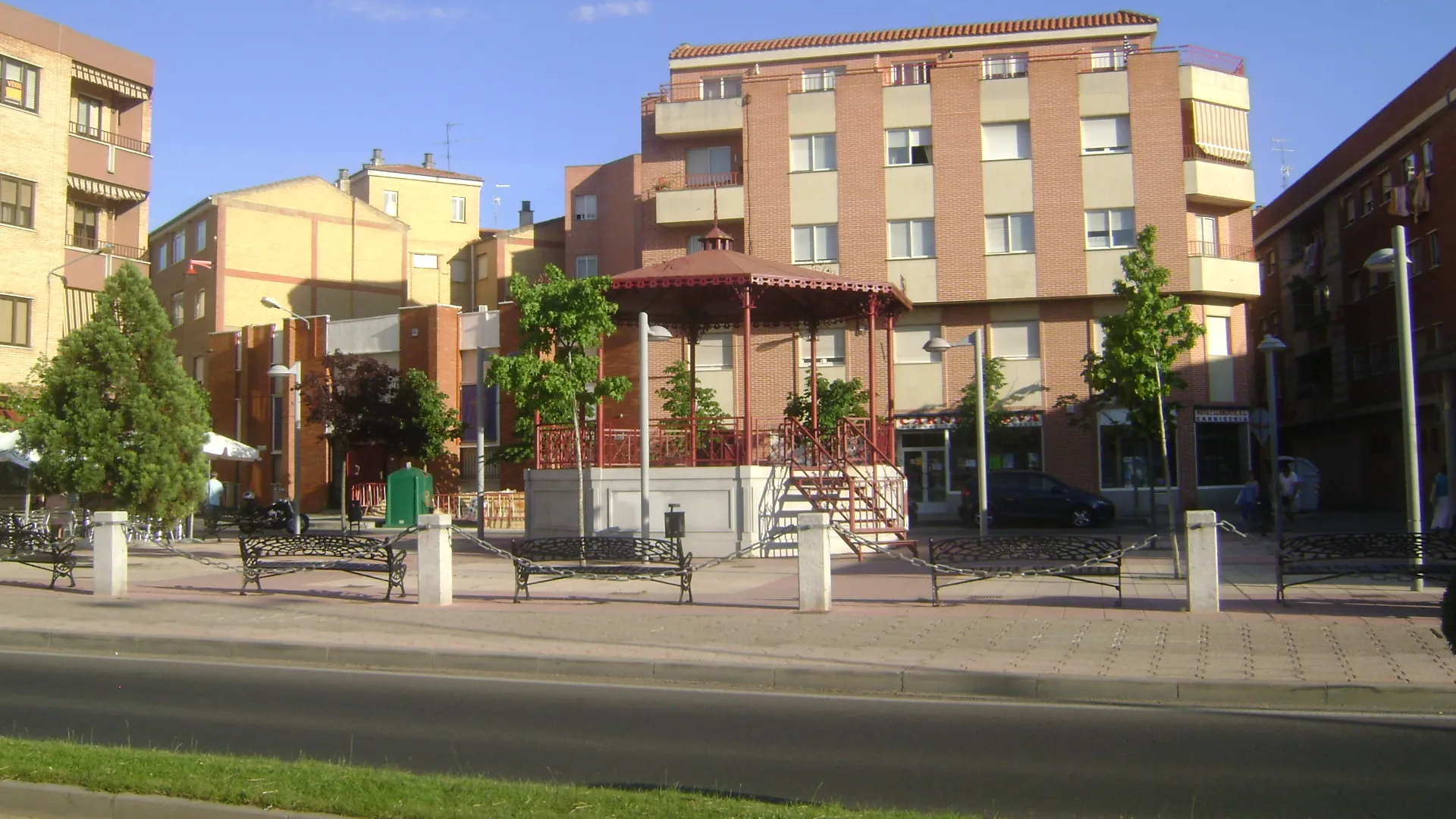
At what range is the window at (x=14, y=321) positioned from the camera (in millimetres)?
32125

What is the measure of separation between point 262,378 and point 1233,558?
38.8 meters

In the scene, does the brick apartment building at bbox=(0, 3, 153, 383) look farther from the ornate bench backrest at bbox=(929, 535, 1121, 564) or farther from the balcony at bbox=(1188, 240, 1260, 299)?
the balcony at bbox=(1188, 240, 1260, 299)

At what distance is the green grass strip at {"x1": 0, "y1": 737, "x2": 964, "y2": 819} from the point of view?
17.7 ft

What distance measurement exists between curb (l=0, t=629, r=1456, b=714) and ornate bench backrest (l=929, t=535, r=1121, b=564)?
15.5 feet

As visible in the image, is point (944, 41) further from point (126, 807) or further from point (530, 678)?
point (126, 807)

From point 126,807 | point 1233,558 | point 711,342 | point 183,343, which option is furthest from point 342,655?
point 183,343

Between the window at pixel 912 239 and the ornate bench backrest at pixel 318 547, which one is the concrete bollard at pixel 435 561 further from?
the window at pixel 912 239

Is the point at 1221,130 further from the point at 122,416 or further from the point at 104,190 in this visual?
the point at 104,190

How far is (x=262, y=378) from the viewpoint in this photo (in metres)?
48.4

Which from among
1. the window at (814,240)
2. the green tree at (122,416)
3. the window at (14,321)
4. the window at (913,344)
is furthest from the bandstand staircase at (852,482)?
the window at (14,321)

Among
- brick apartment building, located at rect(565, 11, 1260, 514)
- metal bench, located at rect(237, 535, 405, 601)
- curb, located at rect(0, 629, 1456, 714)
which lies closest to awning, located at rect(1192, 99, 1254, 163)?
brick apartment building, located at rect(565, 11, 1260, 514)

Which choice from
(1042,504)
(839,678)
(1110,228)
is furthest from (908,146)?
(839,678)

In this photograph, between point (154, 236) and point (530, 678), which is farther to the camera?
point (154, 236)

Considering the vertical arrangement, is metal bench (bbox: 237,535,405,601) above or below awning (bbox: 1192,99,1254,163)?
below
